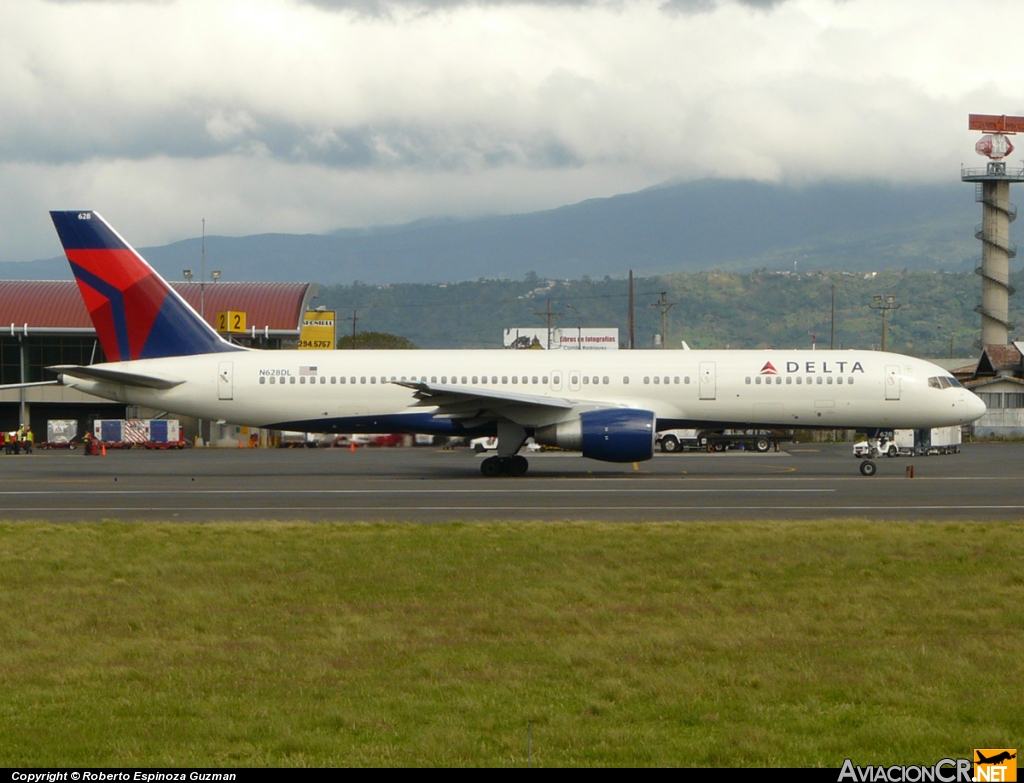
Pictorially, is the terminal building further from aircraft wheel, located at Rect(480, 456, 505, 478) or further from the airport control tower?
the airport control tower

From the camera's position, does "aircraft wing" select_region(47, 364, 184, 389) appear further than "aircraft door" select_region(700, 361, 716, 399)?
No

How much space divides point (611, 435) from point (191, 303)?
5279cm

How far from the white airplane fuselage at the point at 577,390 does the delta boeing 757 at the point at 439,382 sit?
0.04 m

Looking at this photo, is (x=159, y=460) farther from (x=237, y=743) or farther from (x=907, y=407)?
(x=237, y=743)

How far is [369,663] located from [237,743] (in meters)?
2.54

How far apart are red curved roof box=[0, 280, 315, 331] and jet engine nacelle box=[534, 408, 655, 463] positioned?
47.3m

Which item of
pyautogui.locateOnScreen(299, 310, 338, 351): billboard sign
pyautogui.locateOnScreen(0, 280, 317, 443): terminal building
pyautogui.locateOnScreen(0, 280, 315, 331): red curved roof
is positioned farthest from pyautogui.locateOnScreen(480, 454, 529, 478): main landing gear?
pyautogui.locateOnScreen(299, 310, 338, 351): billboard sign

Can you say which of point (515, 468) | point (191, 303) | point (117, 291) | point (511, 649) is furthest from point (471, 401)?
point (191, 303)

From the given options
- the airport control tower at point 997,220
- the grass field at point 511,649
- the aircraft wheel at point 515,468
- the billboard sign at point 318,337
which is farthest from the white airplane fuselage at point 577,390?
the airport control tower at point 997,220

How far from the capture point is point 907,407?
33.8 m

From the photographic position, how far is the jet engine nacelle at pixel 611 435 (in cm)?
3091

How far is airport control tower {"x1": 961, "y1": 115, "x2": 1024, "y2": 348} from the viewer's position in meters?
109

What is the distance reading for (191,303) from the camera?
77250 mm

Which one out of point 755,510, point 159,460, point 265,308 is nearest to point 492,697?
point 755,510
